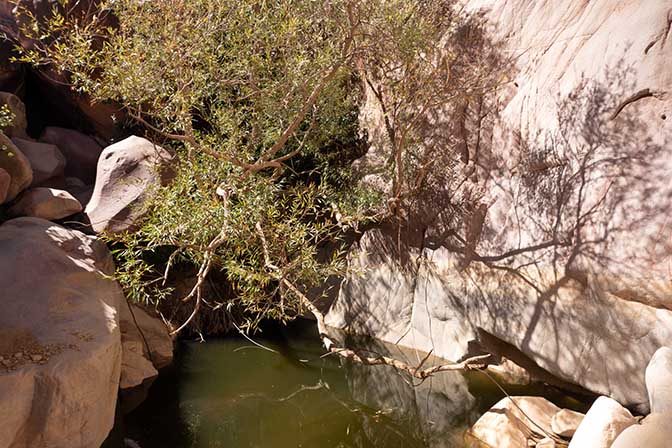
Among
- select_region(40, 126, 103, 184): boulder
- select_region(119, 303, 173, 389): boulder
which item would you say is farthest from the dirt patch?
select_region(40, 126, 103, 184): boulder

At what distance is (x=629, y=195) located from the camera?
4.84 meters

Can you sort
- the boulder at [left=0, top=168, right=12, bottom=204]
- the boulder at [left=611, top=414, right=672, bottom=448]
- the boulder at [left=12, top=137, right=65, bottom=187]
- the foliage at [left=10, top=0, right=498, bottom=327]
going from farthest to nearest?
the boulder at [left=12, top=137, right=65, bottom=187] < the boulder at [left=0, top=168, right=12, bottom=204] < the foliage at [left=10, top=0, right=498, bottom=327] < the boulder at [left=611, top=414, right=672, bottom=448]

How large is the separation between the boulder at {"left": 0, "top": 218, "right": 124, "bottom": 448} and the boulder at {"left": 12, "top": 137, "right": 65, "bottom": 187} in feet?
5.99

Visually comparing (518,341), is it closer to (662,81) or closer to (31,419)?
(662,81)

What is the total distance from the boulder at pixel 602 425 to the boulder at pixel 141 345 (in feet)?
14.3

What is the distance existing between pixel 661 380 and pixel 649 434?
44 cm

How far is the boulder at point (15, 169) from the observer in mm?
6391

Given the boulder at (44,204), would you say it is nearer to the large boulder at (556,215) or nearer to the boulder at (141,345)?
the boulder at (141,345)

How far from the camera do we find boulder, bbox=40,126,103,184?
28.2 feet

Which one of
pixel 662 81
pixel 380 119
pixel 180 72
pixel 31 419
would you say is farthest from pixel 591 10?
pixel 31 419

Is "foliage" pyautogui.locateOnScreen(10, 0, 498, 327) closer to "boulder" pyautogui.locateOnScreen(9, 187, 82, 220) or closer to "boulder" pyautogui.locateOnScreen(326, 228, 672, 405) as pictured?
"boulder" pyautogui.locateOnScreen(9, 187, 82, 220)

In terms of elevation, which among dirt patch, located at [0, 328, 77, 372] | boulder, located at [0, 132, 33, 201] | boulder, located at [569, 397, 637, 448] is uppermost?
boulder, located at [569, 397, 637, 448]

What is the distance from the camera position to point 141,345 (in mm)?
6199

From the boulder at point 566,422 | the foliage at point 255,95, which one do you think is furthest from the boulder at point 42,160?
the boulder at point 566,422
